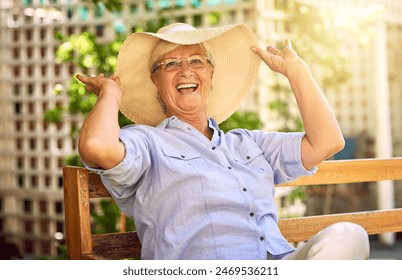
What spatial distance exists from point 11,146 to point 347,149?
94.9 inches

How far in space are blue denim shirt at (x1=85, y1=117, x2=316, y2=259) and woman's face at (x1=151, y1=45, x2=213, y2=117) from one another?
4 centimetres

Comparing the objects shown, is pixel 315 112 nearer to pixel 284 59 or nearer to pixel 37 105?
pixel 284 59

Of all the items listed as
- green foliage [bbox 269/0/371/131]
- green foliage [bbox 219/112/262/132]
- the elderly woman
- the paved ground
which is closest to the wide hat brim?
the elderly woman

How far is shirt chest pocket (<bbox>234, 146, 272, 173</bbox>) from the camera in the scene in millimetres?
1874

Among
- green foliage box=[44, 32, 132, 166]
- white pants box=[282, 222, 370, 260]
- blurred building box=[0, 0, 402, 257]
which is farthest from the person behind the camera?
blurred building box=[0, 0, 402, 257]

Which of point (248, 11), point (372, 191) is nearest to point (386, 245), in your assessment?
point (372, 191)

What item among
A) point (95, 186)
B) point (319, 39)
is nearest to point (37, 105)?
point (319, 39)

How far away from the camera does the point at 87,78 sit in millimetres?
1788

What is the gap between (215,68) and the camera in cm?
209

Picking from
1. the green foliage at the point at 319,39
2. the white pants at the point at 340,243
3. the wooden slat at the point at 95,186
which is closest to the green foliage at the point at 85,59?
the green foliage at the point at 319,39

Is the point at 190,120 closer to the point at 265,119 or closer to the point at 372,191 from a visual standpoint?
the point at 265,119

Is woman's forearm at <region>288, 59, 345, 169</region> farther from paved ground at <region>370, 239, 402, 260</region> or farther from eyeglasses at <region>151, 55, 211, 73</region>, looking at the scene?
paved ground at <region>370, 239, 402, 260</region>

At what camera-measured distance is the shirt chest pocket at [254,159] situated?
1.87m

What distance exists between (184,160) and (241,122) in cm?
168
